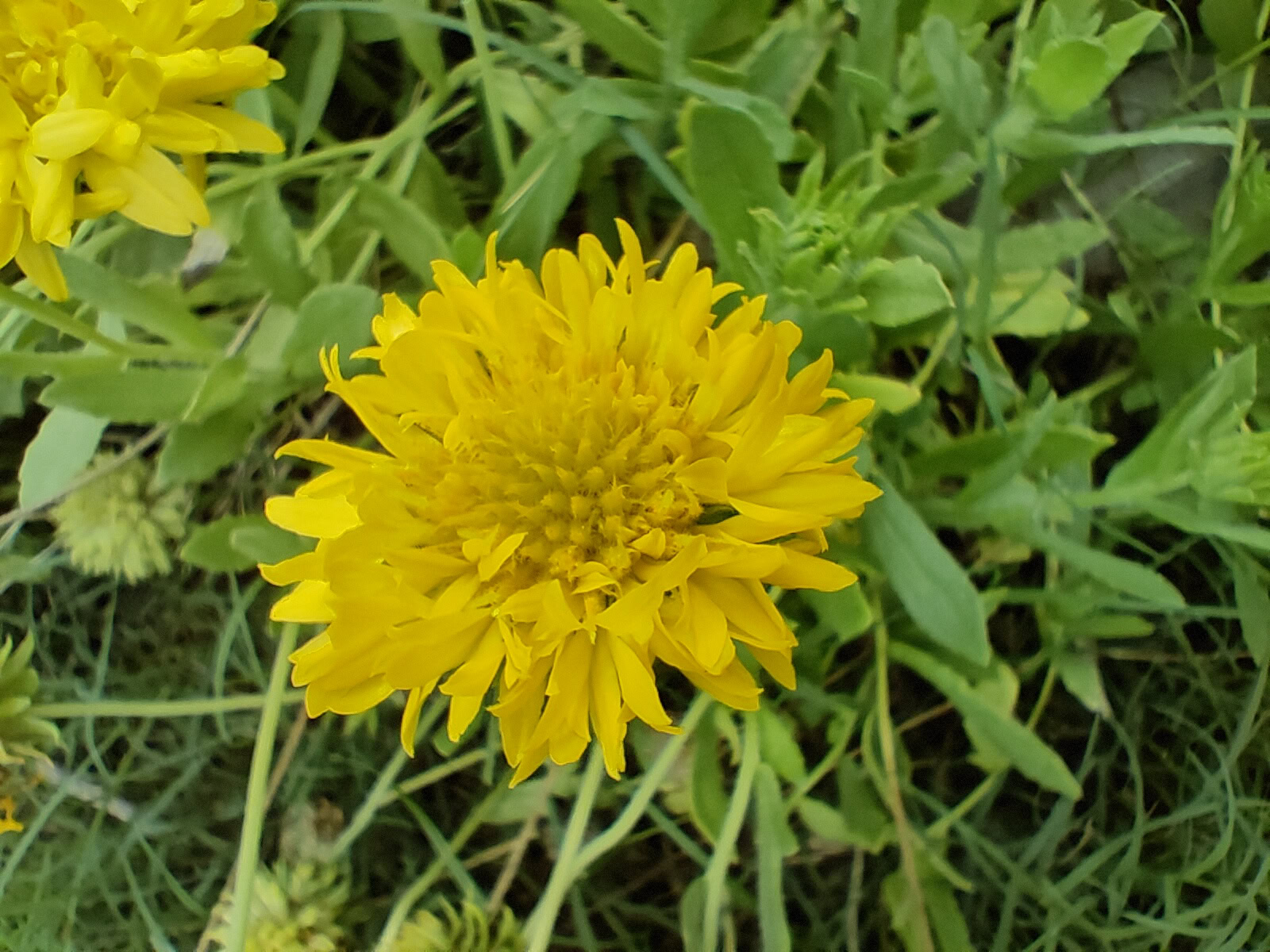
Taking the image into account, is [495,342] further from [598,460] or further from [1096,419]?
[1096,419]

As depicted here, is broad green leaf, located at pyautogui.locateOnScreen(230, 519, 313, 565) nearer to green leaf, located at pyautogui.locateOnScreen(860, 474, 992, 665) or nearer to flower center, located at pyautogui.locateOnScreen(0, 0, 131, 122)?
flower center, located at pyautogui.locateOnScreen(0, 0, 131, 122)

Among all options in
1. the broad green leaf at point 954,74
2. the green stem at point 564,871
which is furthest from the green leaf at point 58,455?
the broad green leaf at point 954,74

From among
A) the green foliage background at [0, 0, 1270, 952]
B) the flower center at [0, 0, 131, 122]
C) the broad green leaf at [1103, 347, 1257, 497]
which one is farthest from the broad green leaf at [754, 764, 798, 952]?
the flower center at [0, 0, 131, 122]

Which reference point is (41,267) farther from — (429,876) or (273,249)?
(429,876)

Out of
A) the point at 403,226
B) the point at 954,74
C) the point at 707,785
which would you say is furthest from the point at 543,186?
the point at 707,785

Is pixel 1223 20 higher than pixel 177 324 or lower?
higher

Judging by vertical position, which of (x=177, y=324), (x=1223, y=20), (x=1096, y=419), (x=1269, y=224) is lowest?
(x=1096, y=419)

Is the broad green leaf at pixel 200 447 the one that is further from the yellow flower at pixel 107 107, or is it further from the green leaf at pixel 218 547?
the yellow flower at pixel 107 107

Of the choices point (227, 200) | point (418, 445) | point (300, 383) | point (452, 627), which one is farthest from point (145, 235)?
point (452, 627)
